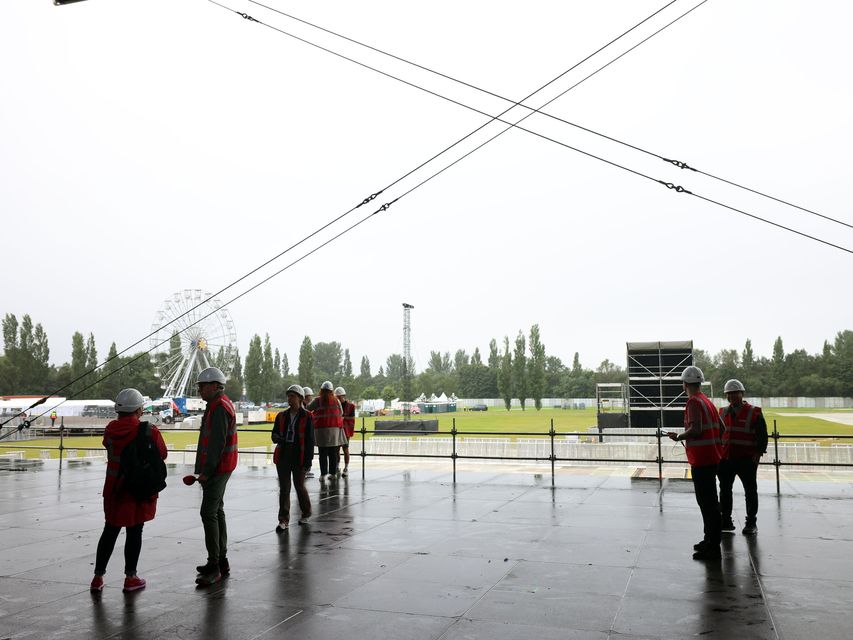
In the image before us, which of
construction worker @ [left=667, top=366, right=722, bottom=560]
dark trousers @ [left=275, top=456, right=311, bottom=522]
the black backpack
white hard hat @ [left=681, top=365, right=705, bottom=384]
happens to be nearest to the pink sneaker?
the black backpack

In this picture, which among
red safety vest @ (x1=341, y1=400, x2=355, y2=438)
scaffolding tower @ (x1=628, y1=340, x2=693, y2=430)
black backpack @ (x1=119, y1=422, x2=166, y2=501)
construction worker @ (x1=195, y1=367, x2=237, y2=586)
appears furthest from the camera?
scaffolding tower @ (x1=628, y1=340, x2=693, y2=430)

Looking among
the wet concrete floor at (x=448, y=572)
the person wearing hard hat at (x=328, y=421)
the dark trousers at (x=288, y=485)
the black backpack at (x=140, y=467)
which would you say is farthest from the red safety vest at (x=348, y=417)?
the black backpack at (x=140, y=467)

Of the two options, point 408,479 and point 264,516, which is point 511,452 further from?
point 264,516

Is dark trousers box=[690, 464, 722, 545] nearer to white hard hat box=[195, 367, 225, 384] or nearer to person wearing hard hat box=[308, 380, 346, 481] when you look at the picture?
white hard hat box=[195, 367, 225, 384]

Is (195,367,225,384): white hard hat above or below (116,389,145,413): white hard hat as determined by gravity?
above

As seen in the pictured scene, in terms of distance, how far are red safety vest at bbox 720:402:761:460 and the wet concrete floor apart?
3.11 feet

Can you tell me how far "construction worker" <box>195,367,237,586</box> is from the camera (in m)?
5.91

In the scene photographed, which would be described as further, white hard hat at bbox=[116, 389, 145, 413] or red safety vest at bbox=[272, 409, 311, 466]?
red safety vest at bbox=[272, 409, 311, 466]

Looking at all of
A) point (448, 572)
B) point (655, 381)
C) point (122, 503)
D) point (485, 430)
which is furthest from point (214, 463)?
point (485, 430)

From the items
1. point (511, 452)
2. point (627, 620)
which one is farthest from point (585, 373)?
point (627, 620)

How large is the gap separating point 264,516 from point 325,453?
360 cm

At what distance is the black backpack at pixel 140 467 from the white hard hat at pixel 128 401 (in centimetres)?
24

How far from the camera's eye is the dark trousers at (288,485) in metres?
8.12

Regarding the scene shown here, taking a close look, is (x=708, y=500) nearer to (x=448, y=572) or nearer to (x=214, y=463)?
(x=448, y=572)
